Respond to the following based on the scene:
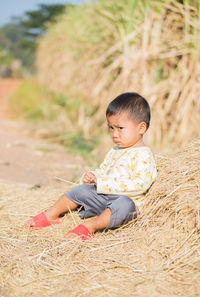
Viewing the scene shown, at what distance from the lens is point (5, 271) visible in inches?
64.1

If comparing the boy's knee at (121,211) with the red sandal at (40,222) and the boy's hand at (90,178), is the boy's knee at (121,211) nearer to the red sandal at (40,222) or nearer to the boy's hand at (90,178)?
the boy's hand at (90,178)

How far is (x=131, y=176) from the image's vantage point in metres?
2.15

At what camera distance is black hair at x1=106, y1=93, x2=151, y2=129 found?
86.4 inches

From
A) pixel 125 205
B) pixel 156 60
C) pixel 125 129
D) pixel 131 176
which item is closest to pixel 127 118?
pixel 125 129

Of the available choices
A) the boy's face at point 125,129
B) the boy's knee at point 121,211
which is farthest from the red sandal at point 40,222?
the boy's face at point 125,129

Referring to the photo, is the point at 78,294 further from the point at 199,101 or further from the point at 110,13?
the point at 110,13

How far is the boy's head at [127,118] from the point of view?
7.19 feet

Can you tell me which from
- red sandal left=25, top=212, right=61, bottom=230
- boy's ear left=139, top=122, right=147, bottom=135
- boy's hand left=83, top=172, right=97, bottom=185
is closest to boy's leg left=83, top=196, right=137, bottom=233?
boy's hand left=83, top=172, right=97, bottom=185

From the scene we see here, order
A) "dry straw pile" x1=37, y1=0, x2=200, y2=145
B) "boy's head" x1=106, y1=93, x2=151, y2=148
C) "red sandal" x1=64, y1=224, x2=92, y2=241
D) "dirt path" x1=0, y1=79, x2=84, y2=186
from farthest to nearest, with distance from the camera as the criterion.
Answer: "dry straw pile" x1=37, y1=0, x2=200, y2=145, "dirt path" x1=0, y1=79, x2=84, y2=186, "boy's head" x1=106, y1=93, x2=151, y2=148, "red sandal" x1=64, y1=224, x2=92, y2=241

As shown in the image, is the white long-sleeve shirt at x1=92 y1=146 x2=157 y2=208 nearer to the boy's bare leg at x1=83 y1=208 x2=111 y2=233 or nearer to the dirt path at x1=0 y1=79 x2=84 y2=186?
the boy's bare leg at x1=83 y1=208 x2=111 y2=233

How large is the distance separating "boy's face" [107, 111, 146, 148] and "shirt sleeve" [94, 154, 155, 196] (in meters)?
0.12

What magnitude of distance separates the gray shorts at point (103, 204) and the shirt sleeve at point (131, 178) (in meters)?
0.06

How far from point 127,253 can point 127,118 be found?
2.69ft

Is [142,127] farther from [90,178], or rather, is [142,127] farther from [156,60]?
[156,60]
